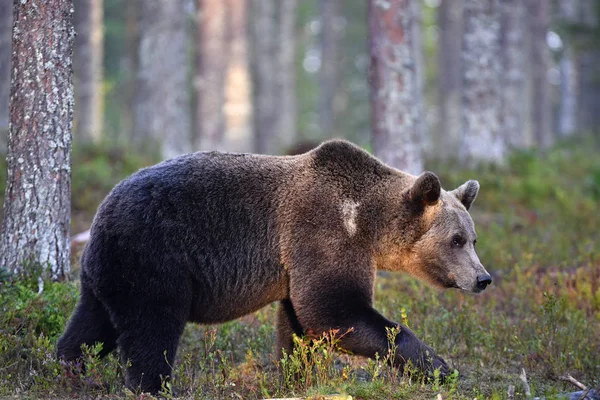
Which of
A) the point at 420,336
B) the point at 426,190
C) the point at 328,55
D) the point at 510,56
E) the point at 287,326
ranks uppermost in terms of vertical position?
the point at 328,55

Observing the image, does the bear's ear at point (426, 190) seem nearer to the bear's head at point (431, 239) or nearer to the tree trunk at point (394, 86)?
the bear's head at point (431, 239)

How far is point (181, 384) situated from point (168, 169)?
1.69 m

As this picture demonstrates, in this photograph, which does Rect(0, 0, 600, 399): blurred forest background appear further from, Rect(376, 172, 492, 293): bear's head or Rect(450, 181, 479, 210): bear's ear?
Rect(450, 181, 479, 210): bear's ear

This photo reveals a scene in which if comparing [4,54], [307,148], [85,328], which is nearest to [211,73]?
[307,148]

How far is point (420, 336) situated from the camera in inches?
293

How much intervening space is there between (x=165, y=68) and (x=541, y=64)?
15.6 m

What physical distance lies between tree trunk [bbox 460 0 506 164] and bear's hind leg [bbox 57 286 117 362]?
10994mm

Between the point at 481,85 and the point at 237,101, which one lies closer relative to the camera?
the point at 481,85

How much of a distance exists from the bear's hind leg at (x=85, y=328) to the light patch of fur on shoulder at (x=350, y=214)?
200 centimetres

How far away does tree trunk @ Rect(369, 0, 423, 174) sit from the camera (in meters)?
11.1

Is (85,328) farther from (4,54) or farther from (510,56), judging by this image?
(510,56)

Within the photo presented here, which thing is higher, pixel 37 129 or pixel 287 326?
pixel 37 129

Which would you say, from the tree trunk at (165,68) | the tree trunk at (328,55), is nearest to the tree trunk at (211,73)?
the tree trunk at (165,68)

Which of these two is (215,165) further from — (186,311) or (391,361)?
(391,361)
